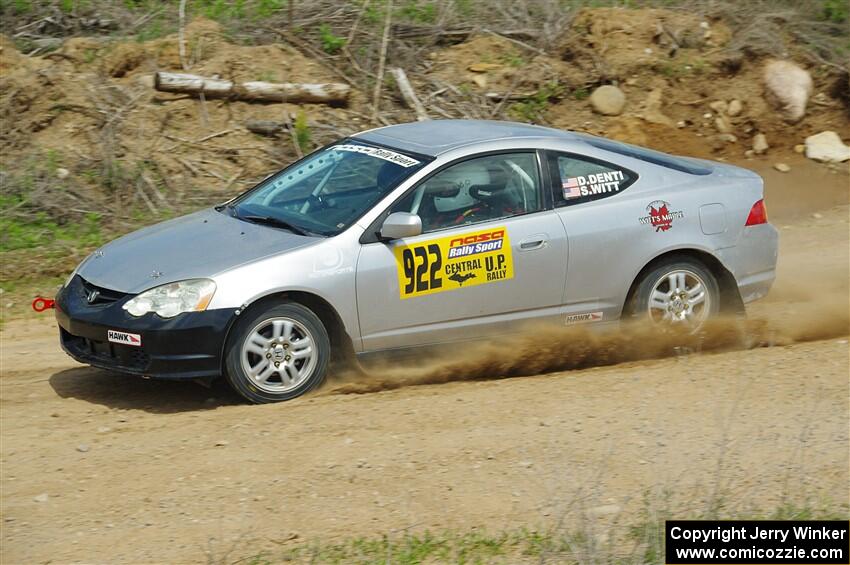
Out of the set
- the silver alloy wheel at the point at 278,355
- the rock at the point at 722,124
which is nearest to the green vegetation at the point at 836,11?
the rock at the point at 722,124

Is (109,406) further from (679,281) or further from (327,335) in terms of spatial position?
(679,281)

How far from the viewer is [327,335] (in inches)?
267

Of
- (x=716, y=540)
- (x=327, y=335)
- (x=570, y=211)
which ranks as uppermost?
(x=570, y=211)

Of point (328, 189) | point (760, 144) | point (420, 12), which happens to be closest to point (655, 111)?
point (760, 144)

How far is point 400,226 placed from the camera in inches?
265

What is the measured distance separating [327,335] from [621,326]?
2064 mm

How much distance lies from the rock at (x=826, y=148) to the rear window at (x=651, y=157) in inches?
256

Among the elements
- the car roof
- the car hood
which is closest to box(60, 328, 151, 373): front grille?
the car hood

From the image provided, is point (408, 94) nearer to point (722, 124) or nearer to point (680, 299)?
Answer: point (722, 124)

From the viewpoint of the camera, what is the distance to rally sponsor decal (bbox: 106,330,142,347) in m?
6.40

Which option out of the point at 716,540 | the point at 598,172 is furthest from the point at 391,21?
the point at 716,540

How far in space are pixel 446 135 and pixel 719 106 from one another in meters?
7.60

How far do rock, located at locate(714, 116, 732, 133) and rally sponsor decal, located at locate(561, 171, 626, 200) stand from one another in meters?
6.87

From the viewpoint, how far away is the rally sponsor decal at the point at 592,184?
7.43m
